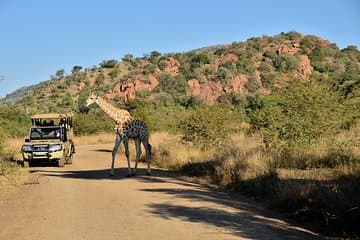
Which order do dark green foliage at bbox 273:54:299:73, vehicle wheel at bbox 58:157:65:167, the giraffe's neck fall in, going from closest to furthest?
the giraffe's neck
vehicle wheel at bbox 58:157:65:167
dark green foliage at bbox 273:54:299:73

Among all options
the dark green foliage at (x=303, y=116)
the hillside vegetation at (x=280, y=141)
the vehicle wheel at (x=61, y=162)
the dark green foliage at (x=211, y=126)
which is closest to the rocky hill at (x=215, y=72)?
the hillside vegetation at (x=280, y=141)

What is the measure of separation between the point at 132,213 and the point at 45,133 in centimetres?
1541

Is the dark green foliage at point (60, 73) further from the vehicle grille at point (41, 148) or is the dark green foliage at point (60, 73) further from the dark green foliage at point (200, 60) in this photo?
the vehicle grille at point (41, 148)

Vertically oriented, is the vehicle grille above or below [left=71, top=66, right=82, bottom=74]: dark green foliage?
below

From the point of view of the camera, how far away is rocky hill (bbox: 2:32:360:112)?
66250 mm

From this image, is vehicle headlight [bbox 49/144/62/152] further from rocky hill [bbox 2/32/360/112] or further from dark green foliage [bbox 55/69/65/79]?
dark green foliage [bbox 55/69/65/79]

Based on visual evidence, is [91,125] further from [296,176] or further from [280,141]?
[296,176]

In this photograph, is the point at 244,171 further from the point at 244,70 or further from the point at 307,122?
the point at 244,70

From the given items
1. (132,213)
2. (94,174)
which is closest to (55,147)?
(94,174)

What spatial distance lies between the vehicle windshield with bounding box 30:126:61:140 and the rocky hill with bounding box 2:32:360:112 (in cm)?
3454

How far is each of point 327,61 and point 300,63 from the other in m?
6.15

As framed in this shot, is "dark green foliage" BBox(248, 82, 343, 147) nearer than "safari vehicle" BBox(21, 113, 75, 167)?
Yes

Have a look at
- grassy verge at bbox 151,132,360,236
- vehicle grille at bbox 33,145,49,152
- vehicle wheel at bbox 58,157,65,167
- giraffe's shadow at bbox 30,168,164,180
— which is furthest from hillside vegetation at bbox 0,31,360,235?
vehicle wheel at bbox 58,157,65,167

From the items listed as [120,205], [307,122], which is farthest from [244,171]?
[120,205]
